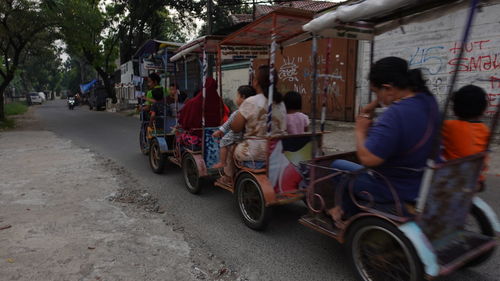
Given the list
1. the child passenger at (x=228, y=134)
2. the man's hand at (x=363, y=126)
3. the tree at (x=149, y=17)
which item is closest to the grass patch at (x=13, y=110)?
the tree at (x=149, y=17)

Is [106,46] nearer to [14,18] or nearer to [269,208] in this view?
[14,18]

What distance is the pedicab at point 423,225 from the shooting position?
2092 millimetres

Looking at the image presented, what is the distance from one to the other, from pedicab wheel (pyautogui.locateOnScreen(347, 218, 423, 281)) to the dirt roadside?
99 centimetres

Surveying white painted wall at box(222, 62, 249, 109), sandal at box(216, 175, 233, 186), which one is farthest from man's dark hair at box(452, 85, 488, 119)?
white painted wall at box(222, 62, 249, 109)

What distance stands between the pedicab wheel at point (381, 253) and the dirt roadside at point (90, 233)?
38.9 inches

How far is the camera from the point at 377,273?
2479 mm

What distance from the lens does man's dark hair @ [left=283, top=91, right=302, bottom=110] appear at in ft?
13.3

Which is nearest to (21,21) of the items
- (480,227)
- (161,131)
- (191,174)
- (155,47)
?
(155,47)

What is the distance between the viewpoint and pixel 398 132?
7.03ft

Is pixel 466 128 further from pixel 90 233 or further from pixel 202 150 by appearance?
pixel 90 233

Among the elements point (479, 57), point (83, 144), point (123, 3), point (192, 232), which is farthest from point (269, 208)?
point (123, 3)

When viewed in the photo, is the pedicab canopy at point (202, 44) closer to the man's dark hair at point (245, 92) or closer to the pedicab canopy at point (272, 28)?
the pedicab canopy at point (272, 28)

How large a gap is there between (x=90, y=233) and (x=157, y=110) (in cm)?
342

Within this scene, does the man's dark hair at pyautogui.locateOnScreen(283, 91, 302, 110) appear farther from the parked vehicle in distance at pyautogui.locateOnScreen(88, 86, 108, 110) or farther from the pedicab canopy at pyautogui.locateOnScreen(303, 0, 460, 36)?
the parked vehicle in distance at pyautogui.locateOnScreen(88, 86, 108, 110)
